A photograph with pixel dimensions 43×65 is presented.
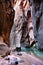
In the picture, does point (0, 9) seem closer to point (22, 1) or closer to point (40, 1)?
point (40, 1)

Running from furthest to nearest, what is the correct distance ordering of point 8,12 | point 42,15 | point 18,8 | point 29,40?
1. point 18,8
2. point 29,40
3. point 42,15
4. point 8,12

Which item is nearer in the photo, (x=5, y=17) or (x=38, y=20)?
(x=5, y=17)

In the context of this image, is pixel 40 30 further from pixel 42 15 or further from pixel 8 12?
pixel 8 12

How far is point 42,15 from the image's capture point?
1927 cm

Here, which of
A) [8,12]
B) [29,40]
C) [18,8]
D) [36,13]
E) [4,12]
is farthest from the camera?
[18,8]

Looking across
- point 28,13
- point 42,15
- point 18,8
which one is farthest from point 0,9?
point 18,8

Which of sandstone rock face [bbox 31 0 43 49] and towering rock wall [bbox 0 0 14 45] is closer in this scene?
towering rock wall [bbox 0 0 14 45]

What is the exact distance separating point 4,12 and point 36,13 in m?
5.80

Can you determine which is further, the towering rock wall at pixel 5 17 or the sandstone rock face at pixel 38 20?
the sandstone rock face at pixel 38 20

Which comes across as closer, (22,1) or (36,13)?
(36,13)

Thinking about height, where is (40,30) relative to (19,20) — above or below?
below

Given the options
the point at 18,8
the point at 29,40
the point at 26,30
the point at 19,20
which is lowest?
the point at 29,40

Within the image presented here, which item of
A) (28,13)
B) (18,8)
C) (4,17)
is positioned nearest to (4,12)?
(4,17)

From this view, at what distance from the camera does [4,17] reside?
54.5 feet
